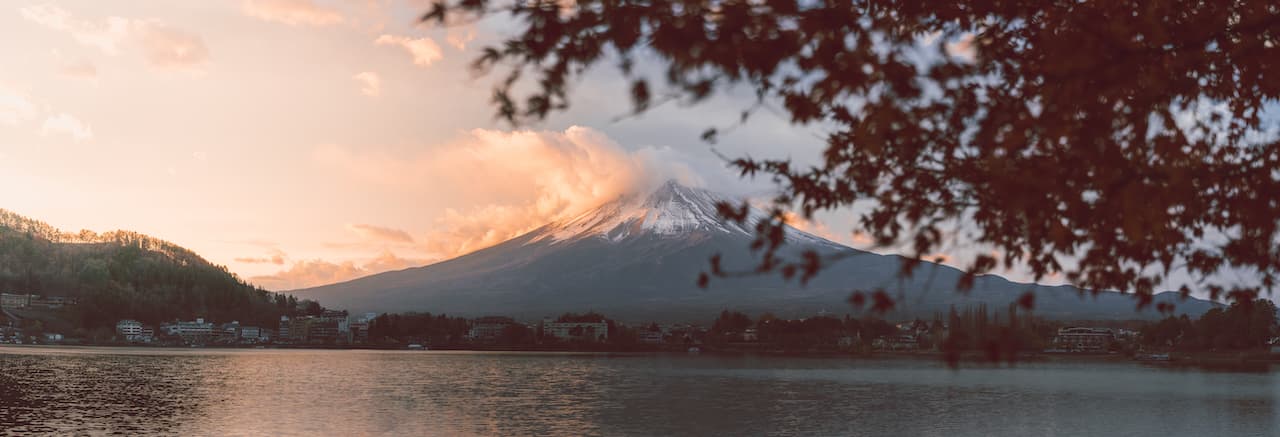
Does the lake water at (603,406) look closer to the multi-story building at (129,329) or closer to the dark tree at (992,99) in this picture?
the dark tree at (992,99)

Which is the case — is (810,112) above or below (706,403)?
above

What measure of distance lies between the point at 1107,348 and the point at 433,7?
196321 millimetres

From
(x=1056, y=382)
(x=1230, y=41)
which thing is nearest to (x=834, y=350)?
(x=1056, y=382)

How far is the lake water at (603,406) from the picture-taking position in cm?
3922

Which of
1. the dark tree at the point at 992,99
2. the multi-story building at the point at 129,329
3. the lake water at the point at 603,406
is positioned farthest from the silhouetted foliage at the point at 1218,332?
the multi-story building at the point at 129,329

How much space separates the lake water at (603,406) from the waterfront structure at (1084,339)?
108030 millimetres

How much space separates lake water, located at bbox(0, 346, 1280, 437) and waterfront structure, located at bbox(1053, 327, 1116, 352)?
4253 inches

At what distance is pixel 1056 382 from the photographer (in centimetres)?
8419

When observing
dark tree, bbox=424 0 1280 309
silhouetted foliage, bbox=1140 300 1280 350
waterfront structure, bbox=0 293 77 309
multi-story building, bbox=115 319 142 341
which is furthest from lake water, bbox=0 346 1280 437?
waterfront structure, bbox=0 293 77 309

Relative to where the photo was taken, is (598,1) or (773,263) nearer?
(598,1)

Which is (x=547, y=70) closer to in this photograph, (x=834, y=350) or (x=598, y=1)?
(x=598, y=1)

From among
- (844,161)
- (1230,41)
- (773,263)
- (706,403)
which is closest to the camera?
(773,263)

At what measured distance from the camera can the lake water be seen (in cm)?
3922

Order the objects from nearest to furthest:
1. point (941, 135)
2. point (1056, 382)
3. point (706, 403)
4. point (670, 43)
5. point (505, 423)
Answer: point (670, 43) < point (941, 135) < point (505, 423) < point (706, 403) < point (1056, 382)
